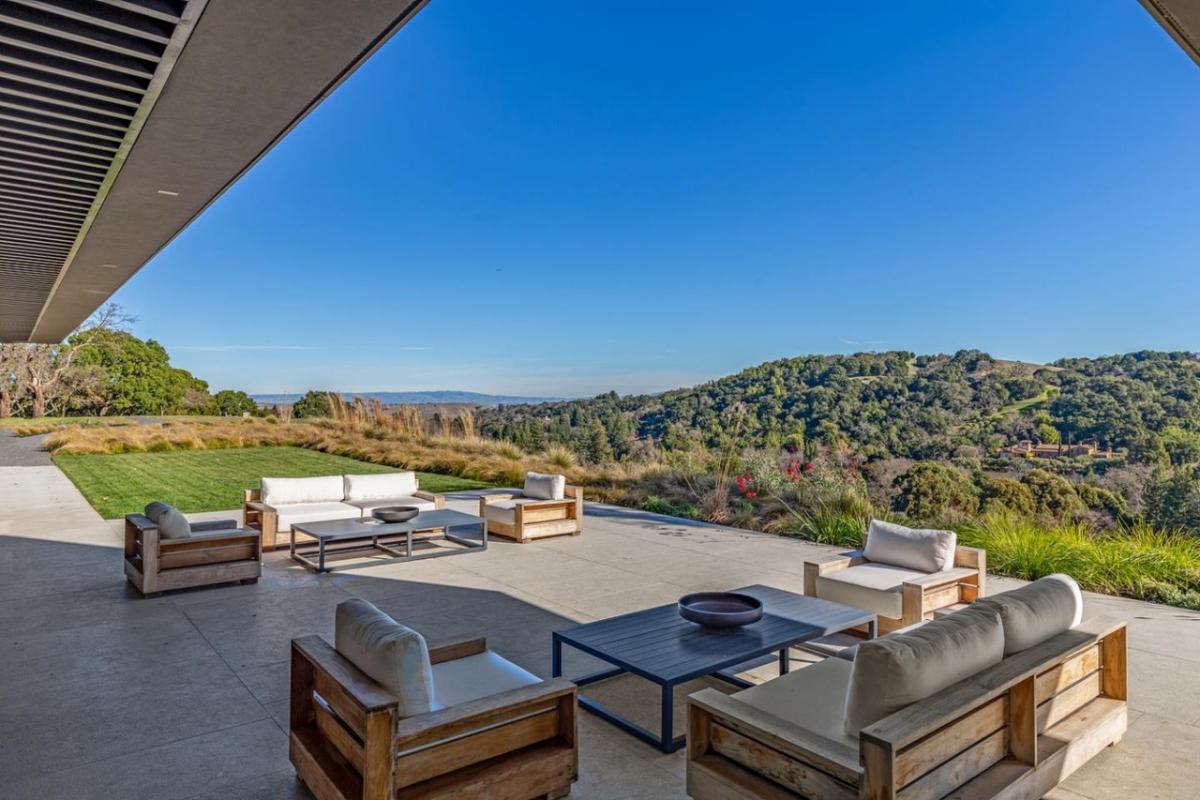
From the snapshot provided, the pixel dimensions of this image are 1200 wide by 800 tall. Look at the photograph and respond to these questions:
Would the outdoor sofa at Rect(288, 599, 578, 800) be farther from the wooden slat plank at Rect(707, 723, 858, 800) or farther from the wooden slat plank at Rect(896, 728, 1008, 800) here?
the wooden slat plank at Rect(896, 728, 1008, 800)

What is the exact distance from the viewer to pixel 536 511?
7043 mm

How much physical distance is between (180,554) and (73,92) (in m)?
3.62

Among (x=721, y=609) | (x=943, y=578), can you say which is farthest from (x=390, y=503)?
(x=943, y=578)

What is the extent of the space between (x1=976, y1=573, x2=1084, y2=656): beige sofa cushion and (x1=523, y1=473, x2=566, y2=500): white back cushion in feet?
17.0

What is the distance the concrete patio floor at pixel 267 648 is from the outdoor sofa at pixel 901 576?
89 centimetres

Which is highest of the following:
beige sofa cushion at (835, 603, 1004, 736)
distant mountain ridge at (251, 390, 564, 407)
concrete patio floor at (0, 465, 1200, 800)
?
distant mountain ridge at (251, 390, 564, 407)

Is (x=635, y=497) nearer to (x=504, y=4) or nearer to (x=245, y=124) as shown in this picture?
(x=245, y=124)

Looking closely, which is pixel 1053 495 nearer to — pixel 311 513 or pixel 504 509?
pixel 504 509

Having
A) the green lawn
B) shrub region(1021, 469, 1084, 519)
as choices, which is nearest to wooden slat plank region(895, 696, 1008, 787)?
shrub region(1021, 469, 1084, 519)

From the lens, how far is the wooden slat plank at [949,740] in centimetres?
178

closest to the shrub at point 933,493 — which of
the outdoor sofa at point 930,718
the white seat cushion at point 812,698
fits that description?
the outdoor sofa at point 930,718

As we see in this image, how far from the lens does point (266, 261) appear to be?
71.3 ft

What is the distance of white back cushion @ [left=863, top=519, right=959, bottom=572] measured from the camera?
4.20m

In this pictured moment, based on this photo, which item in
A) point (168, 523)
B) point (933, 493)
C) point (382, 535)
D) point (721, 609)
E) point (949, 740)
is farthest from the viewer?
point (933, 493)
